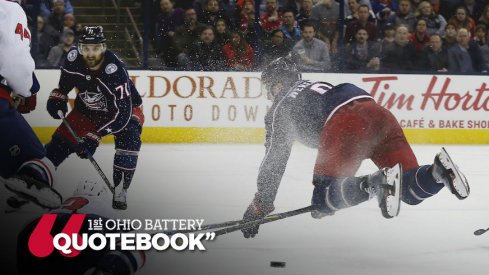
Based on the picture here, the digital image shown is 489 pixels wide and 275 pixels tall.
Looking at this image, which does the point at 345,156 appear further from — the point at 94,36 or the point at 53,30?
the point at 53,30

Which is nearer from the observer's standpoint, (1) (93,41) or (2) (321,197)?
(1) (93,41)

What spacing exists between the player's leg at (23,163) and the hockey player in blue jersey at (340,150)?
0.59 meters

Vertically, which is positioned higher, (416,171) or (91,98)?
(91,98)

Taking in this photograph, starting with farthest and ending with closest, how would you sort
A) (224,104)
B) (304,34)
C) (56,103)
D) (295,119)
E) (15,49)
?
(224,104), (304,34), (295,119), (56,103), (15,49)

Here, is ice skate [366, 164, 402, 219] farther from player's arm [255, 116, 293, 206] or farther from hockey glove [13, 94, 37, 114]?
hockey glove [13, 94, 37, 114]

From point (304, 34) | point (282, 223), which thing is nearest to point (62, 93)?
point (282, 223)

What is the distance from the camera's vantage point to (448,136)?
371 cm

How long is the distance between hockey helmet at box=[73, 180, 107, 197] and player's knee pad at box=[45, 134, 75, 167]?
89 millimetres

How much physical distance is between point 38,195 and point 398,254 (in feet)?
3.43

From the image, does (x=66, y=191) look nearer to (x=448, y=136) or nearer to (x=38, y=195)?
(x=38, y=195)

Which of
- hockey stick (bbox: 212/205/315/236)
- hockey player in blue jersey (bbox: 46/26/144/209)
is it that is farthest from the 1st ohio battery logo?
hockey stick (bbox: 212/205/315/236)

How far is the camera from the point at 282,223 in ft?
9.50

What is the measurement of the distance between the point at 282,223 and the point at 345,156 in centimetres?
28

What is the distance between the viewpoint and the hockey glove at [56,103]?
272cm
